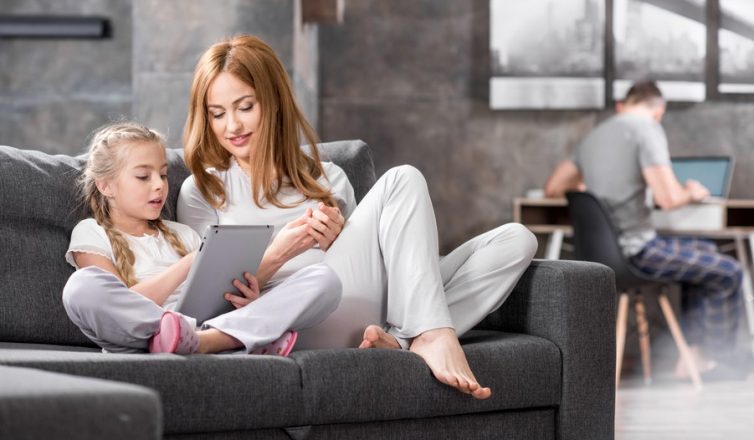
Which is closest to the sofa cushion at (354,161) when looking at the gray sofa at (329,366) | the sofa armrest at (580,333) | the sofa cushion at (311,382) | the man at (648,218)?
the gray sofa at (329,366)

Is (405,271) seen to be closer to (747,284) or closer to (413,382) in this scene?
(413,382)

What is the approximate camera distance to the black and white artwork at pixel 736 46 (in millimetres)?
5848

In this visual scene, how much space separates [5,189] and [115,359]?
0.72 meters

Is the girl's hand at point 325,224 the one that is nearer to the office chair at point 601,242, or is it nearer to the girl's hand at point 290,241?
the girl's hand at point 290,241

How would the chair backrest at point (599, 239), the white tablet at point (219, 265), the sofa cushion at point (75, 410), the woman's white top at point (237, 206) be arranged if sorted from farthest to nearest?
the chair backrest at point (599, 239)
the woman's white top at point (237, 206)
the white tablet at point (219, 265)
the sofa cushion at point (75, 410)

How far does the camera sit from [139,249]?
7.52 feet

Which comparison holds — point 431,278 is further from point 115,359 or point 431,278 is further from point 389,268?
point 115,359

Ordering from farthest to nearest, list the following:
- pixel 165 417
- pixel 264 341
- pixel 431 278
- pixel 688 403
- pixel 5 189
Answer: pixel 688 403 → pixel 5 189 → pixel 431 278 → pixel 264 341 → pixel 165 417

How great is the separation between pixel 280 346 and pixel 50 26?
4.46 meters

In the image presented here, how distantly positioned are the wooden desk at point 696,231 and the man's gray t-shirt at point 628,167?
Answer: 53 centimetres

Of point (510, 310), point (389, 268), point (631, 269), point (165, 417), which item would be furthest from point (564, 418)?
point (631, 269)

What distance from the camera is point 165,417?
5.74 feet

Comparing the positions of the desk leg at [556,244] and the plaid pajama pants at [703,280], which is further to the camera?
the desk leg at [556,244]

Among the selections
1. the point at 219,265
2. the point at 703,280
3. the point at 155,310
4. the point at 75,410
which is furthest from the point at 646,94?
the point at 75,410
